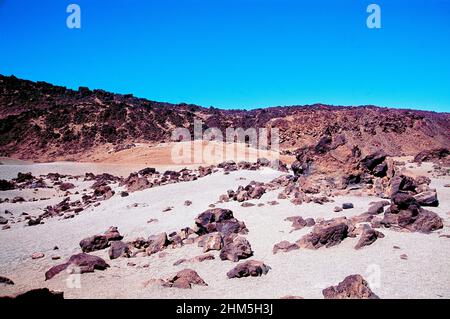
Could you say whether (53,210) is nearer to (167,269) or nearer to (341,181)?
(167,269)

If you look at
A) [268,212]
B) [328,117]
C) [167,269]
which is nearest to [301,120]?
[328,117]

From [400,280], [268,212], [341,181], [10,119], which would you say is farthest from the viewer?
[10,119]

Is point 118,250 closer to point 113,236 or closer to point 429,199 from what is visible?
point 113,236

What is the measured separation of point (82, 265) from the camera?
7.60 m

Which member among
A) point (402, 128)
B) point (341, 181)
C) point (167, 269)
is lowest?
point (167, 269)

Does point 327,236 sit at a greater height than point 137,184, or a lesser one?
lesser

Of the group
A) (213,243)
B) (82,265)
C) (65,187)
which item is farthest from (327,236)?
(65,187)

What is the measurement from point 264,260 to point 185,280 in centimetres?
178

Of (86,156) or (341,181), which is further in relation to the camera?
(86,156)
